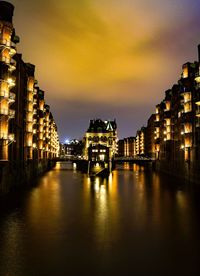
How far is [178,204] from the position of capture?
45.8 meters

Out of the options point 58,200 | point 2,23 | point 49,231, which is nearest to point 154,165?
point 58,200

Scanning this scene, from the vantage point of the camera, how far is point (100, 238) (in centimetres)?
2750

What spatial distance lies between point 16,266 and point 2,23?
38.5 meters

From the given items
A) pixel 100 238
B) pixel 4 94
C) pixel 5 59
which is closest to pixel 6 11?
pixel 5 59

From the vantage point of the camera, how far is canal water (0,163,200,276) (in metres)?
20.5

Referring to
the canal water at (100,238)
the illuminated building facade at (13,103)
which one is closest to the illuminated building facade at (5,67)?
the illuminated building facade at (13,103)

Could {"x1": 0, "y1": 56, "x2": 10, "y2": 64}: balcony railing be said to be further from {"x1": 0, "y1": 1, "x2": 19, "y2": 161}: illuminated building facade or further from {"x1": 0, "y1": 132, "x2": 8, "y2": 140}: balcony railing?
{"x1": 0, "y1": 132, "x2": 8, "y2": 140}: balcony railing

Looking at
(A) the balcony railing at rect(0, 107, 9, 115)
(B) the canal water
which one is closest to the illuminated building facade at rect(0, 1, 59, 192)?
(A) the balcony railing at rect(0, 107, 9, 115)

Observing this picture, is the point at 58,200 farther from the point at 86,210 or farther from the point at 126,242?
the point at 126,242

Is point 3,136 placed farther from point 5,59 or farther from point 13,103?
point 13,103

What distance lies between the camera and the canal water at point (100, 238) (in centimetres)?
2047

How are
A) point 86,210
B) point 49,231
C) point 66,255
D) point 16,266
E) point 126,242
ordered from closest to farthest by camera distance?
point 16,266
point 66,255
point 126,242
point 49,231
point 86,210

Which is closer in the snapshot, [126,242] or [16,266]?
[16,266]

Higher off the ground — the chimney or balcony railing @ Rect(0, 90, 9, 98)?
the chimney
